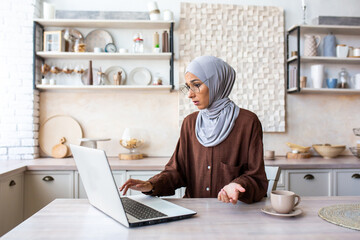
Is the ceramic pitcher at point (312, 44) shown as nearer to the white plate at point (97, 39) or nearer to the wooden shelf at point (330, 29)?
the wooden shelf at point (330, 29)

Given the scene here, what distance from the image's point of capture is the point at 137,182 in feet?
4.32

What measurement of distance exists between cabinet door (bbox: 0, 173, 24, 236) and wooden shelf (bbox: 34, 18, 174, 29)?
1.45 m

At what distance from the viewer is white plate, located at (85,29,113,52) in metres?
3.19

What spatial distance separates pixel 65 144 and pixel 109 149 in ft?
Result: 1.42

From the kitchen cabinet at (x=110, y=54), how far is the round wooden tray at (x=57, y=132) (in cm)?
Answer: 32

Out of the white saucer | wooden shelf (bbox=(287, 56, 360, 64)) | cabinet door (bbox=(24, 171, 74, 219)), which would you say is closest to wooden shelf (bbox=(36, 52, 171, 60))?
cabinet door (bbox=(24, 171, 74, 219))

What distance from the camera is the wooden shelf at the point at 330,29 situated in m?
3.15

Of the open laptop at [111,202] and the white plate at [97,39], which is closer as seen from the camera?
the open laptop at [111,202]

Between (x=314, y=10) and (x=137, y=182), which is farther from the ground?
(x=314, y=10)

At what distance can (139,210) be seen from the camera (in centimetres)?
117

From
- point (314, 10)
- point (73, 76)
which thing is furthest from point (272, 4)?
point (73, 76)

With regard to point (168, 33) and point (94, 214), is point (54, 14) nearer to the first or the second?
point (168, 33)

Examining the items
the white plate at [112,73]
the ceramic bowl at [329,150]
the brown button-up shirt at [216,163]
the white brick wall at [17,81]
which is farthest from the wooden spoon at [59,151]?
the ceramic bowl at [329,150]

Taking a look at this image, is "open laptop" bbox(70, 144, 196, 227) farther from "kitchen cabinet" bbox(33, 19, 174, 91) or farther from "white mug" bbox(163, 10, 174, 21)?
"white mug" bbox(163, 10, 174, 21)
